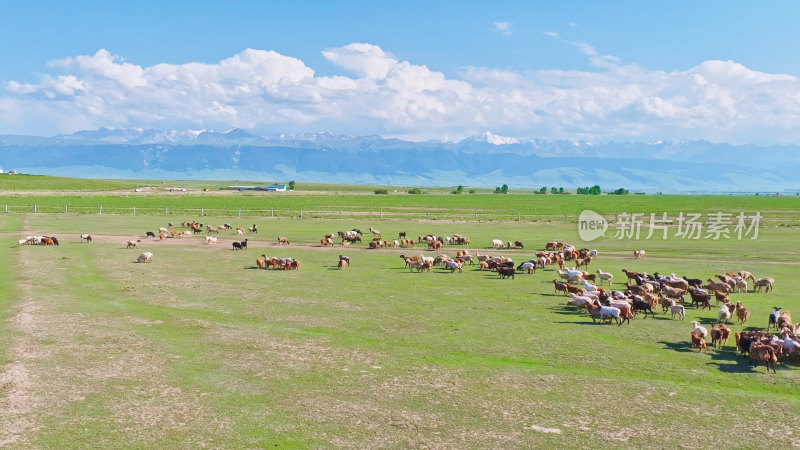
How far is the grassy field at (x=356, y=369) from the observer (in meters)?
11.7

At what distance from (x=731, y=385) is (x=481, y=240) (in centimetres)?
3839

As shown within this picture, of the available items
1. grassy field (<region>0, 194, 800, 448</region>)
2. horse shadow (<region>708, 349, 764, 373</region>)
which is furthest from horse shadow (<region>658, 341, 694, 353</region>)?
horse shadow (<region>708, 349, 764, 373</region>)

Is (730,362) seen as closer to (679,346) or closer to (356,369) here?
(679,346)

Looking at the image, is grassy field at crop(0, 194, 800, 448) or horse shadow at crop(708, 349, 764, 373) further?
horse shadow at crop(708, 349, 764, 373)

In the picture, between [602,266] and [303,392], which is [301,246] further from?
[303,392]

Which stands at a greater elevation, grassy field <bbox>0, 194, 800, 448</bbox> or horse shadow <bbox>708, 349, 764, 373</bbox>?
horse shadow <bbox>708, 349, 764, 373</bbox>

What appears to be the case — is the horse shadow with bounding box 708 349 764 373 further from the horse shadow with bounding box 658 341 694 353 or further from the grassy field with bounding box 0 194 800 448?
the horse shadow with bounding box 658 341 694 353

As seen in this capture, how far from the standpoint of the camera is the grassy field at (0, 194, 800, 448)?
11.7 m

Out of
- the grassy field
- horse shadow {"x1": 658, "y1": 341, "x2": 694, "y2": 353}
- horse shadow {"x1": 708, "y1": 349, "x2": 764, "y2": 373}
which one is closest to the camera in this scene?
the grassy field

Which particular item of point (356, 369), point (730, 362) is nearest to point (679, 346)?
point (730, 362)

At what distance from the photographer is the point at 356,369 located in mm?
15422

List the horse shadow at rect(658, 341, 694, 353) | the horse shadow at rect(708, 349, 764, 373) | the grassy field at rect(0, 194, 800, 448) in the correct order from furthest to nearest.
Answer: the horse shadow at rect(658, 341, 694, 353)
the horse shadow at rect(708, 349, 764, 373)
the grassy field at rect(0, 194, 800, 448)

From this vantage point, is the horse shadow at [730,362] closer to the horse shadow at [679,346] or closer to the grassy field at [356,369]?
the grassy field at [356,369]

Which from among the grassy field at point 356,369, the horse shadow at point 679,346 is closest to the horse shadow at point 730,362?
the grassy field at point 356,369
